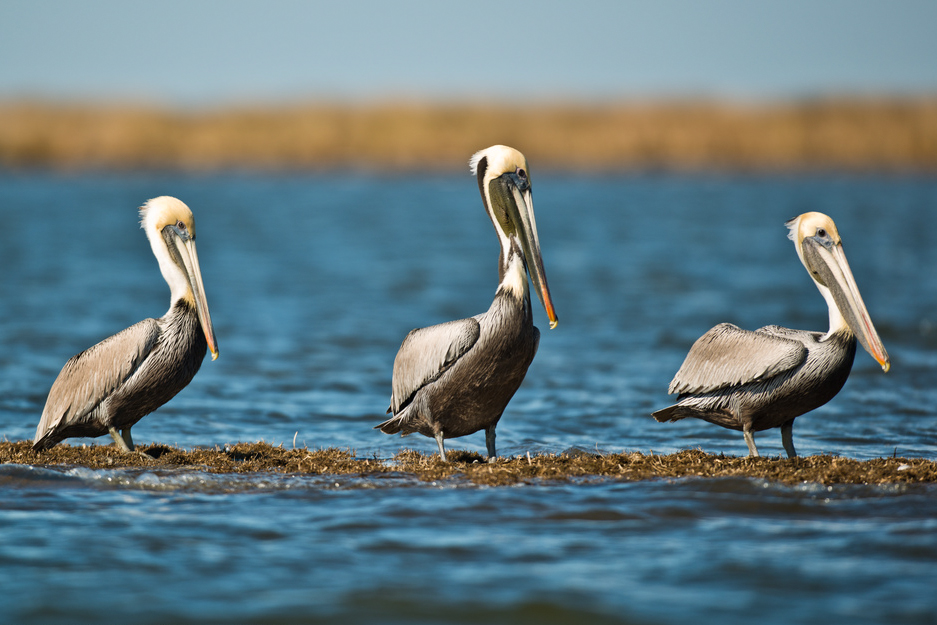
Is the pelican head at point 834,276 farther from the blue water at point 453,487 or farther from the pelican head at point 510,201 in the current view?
the pelican head at point 510,201

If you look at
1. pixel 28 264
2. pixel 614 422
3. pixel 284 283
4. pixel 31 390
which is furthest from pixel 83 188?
pixel 614 422

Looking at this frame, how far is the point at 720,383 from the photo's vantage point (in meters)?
5.83

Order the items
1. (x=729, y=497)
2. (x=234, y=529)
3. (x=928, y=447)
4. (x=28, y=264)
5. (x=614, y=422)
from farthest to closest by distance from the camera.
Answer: (x=28, y=264), (x=614, y=422), (x=928, y=447), (x=729, y=497), (x=234, y=529)

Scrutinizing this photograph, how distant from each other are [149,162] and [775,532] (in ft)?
109

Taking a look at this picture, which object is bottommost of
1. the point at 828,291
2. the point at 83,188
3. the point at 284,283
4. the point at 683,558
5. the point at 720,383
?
the point at 683,558

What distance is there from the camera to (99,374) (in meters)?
5.87

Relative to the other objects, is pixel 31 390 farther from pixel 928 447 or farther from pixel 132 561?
pixel 928 447

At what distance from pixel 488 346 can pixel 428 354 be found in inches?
13.9

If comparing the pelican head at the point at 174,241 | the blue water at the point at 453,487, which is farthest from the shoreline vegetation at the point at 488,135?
the pelican head at the point at 174,241

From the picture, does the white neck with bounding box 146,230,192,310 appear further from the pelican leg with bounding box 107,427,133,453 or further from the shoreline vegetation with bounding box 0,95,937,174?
the shoreline vegetation with bounding box 0,95,937,174

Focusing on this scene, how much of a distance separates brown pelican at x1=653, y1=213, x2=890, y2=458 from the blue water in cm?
63

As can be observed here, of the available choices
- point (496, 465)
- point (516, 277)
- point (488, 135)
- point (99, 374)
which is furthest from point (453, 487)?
point (488, 135)

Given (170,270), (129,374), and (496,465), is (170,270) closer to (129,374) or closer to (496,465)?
(129,374)

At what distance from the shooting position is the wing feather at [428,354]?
568cm
